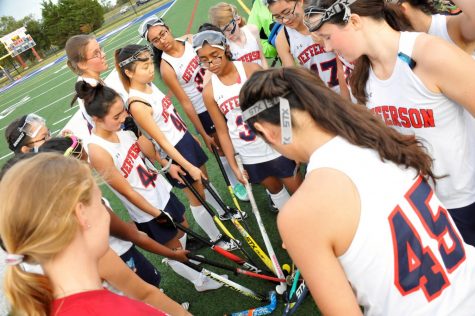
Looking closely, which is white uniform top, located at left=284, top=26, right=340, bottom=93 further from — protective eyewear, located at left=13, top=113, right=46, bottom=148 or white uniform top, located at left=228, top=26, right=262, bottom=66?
protective eyewear, located at left=13, top=113, right=46, bottom=148

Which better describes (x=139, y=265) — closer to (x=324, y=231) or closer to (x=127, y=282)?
(x=127, y=282)

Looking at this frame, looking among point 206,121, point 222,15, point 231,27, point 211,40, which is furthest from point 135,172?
point 222,15

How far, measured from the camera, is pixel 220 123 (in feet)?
11.2

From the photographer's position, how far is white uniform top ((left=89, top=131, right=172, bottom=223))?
298cm

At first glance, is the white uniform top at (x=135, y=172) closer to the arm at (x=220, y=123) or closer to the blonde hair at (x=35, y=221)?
the arm at (x=220, y=123)

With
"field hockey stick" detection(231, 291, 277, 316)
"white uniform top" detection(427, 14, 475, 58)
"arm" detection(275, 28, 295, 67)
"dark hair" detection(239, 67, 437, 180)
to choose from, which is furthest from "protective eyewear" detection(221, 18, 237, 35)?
"field hockey stick" detection(231, 291, 277, 316)

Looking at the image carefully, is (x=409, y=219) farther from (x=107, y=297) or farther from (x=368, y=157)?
(x=107, y=297)

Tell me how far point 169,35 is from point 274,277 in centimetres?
302

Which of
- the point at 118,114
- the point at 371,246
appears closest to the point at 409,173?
the point at 371,246

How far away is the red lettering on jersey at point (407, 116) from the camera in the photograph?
71.7 inches

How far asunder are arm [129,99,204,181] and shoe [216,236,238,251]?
0.92 m

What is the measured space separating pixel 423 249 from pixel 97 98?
276cm

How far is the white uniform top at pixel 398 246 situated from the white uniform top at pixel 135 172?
2.16 metres

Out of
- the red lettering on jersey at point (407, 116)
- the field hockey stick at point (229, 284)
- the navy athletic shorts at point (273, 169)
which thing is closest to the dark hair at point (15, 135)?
the field hockey stick at point (229, 284)
